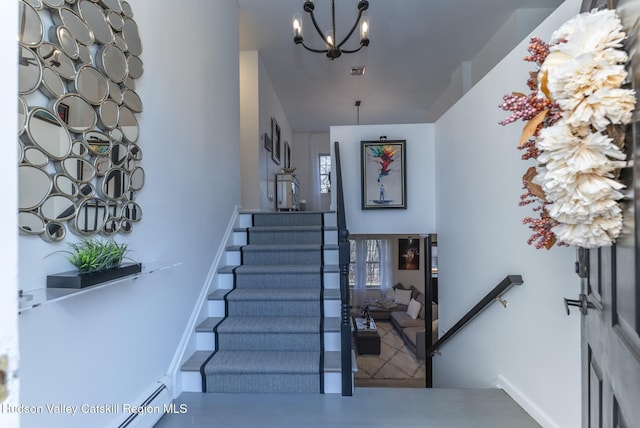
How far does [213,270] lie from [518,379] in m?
2.35

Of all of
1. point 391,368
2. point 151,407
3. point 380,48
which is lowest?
point 391,368

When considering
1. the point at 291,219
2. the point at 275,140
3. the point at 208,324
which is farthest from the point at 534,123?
the point at 275,140

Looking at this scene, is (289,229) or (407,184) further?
(407,184)

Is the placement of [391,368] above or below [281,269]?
below

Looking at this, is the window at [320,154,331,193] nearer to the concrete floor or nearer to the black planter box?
the concrete floor

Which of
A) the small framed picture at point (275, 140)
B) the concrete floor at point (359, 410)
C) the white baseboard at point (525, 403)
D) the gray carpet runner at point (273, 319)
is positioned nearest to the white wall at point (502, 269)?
the white baseboard at point (525, 403)

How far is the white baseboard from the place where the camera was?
1.59m

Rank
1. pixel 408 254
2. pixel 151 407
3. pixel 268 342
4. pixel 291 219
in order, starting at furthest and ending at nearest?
pixel 408 254, pixel 291 219, pixel 268 342, pixel 151 407

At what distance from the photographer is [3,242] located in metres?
0.42

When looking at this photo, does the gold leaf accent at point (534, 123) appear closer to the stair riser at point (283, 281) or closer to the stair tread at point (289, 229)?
the stair riser at point (283, 281)

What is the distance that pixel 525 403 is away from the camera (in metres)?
1.74

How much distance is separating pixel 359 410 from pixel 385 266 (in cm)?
741

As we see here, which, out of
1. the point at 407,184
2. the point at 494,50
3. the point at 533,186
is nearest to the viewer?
the point at 533,186

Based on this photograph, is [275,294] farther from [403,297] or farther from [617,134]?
[403,297]
